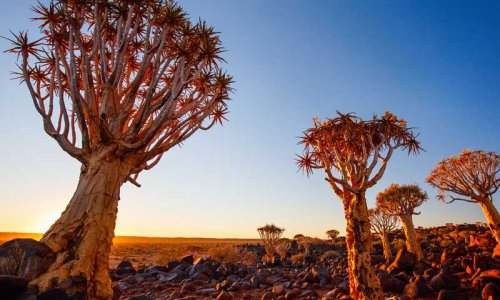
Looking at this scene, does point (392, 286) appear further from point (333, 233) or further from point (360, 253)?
point (333, 233)

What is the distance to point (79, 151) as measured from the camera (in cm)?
618

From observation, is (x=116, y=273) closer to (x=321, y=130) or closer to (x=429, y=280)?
(x=321, y=130)

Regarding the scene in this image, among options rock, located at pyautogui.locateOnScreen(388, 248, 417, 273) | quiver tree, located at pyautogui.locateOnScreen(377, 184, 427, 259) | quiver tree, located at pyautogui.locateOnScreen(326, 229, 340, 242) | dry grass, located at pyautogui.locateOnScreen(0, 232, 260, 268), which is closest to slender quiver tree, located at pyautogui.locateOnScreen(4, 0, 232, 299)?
rock, located at pyautogui.locateOnScreen(388, 248, 417, 273)

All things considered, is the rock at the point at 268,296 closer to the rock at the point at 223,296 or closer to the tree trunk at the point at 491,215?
the rock at the point at 223,296

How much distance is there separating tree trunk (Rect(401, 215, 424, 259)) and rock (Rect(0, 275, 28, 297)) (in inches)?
644

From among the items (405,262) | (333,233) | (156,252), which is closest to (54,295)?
(405,262)

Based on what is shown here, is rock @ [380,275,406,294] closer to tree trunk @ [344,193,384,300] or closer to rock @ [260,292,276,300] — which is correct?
tree trunk @ [344,193,384,300]

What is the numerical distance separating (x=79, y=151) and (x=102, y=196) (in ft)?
4.07

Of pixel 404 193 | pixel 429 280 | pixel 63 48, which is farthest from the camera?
pixel 404 193

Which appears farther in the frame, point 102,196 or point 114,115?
point 114,115

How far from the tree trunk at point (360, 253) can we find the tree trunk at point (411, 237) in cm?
1116

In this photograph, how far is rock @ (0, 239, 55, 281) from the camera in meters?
4.64

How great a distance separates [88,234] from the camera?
5250mm

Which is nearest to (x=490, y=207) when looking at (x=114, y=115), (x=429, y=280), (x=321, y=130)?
(x=429, y=280)
